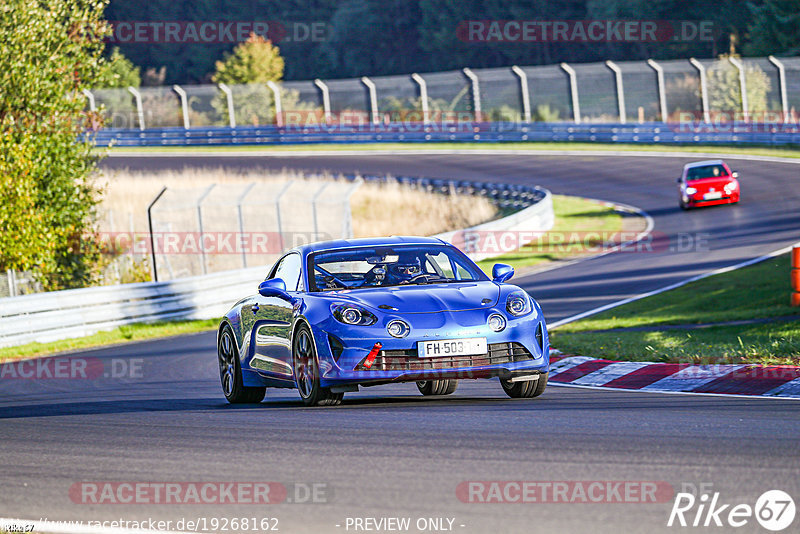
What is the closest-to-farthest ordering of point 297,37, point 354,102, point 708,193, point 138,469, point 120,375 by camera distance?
1. point 138,469
2. point 120,375
3. point 708,193
4. point 354,102
5. point 297,37

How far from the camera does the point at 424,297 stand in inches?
363

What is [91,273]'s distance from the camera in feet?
88.0

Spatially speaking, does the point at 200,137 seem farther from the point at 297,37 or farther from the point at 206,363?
the point at 206,363

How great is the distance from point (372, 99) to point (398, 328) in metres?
49.5

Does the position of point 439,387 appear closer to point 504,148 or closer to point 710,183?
point 710,183

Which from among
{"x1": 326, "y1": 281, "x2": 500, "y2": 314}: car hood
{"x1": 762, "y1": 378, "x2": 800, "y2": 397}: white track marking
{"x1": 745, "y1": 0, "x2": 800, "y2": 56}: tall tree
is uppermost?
{"x1": 745, "y1": 0, "x2": 800, "y2": 56}: tall tree

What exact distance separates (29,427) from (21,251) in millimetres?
15223

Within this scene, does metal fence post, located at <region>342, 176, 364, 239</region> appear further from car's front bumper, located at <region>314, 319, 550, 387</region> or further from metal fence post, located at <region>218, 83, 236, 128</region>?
metal fence post, located at <region>218, 83, 236, 128</region>

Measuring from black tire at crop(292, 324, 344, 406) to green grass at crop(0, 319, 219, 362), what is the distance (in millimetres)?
10576

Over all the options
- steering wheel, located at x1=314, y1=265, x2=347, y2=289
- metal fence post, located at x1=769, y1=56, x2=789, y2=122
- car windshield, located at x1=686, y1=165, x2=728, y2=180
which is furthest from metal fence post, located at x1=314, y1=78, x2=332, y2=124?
steering wheel, located at x1=314, y1=265, x2=347, y2=289

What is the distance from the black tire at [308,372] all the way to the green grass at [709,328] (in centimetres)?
402

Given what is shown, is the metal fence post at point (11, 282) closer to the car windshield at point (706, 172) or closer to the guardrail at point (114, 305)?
the guardrail at point (114, 305)

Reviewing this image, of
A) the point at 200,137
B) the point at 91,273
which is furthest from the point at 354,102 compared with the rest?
the point at 91,273

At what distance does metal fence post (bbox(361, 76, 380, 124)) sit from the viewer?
57250 mm
